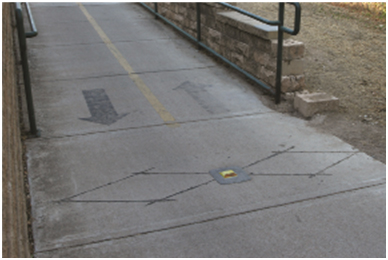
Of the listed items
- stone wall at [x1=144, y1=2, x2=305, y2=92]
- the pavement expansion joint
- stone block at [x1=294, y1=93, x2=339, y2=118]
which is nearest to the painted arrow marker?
the pavement expansion joint

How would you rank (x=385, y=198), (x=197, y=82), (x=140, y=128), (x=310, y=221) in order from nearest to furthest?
(x=310, y=221) < (x=385, y=198) < (x=140, y=128) < (x=197, y=82)

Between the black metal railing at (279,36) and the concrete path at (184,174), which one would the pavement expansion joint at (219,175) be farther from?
the black metal railing at (279,36)

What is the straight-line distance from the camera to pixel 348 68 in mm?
8227

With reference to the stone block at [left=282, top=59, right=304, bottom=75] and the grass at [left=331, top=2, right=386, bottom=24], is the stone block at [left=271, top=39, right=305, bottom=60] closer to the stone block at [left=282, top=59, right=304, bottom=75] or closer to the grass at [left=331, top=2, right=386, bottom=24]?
the stone block at [left=282, top=59, right=304, bottom=75]

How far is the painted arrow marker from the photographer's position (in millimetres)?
6055

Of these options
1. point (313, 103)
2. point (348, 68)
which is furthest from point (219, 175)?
point (348, 68)

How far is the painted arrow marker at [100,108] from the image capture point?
6.05m

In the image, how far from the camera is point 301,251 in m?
3.53

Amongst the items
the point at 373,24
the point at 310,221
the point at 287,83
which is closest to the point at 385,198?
the point at 310,221

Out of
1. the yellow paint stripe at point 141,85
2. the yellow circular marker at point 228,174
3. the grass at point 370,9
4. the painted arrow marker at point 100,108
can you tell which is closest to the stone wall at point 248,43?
the yellow paint stripe at point 141,85

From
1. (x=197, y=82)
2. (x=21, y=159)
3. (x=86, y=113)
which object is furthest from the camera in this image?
(x=197, y=82)

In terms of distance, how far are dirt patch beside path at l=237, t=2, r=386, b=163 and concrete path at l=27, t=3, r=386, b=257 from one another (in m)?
0.41

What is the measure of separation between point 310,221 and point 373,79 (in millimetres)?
4534

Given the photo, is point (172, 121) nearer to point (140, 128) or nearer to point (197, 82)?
point (140, 128)
